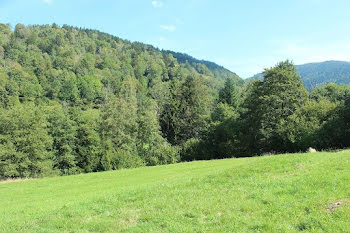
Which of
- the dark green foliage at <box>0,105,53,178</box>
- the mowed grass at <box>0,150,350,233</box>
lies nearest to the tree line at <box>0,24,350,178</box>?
the dark green foliage at <box>0,105,53,178</box>

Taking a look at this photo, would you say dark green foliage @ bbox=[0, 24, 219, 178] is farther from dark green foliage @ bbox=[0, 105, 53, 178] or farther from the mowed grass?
the mowed grass

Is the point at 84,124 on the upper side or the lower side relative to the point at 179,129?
upper

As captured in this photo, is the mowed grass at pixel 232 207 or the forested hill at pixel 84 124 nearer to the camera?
the mowed grass at pixel 232 207

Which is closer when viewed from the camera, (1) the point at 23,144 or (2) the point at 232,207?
(2) the point at 232,207

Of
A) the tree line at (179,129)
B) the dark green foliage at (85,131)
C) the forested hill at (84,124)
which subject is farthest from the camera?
the forested hill at (84,124)

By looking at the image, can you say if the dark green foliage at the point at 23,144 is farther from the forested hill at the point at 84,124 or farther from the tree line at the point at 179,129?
the tree line at the point at 179,129

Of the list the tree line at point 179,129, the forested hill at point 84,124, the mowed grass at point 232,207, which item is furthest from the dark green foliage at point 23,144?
the mowed grass at point 232,207

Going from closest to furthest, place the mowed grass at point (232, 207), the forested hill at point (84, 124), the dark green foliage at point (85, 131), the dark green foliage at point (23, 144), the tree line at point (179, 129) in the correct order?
the mowed grass at point (232, 207) < the tree line at point (179, 129) < the dark green foliage at point (23, 144) < the dark green foliage at point (85, 131) < the forested hill at point (84, 124)

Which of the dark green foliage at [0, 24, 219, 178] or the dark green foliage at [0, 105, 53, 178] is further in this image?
the dark green foliage at [0, 24, 219, 178]

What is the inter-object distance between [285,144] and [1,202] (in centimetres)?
4167

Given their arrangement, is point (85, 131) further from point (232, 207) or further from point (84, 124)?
point (232, 207)

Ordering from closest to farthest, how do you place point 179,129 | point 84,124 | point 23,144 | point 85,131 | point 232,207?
1. point 232,207
2. point 23,144
3. point 85,131
4. point 84,124
5. point 179,129

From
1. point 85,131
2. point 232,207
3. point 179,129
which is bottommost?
point 179,129

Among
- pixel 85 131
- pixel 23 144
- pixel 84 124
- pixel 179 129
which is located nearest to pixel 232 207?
pixel 23 144
